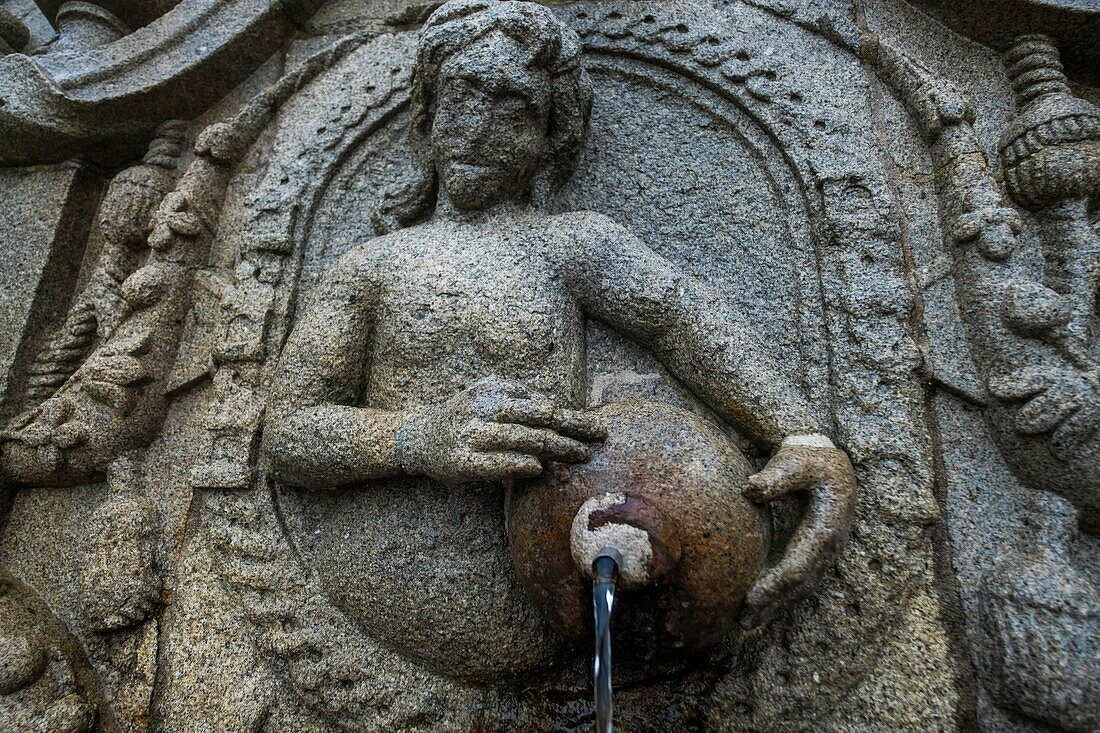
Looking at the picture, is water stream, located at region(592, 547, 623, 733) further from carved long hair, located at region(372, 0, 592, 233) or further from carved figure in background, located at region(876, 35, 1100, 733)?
carved long hair, located at region(372, 0, 592, 233)

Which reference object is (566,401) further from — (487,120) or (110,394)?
(110,394)

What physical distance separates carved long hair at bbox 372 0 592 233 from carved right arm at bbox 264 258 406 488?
1.43 feet

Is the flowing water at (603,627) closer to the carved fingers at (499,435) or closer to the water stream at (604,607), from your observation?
the water stream at (604,607)

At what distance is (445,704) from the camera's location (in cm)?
195

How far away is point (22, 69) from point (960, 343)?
407cm

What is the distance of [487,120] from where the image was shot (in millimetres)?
2197

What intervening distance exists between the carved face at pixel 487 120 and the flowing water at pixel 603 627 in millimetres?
1379

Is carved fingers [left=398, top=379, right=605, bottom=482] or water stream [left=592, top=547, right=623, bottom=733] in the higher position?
carved fingers [left=398, top=379, right=605, bottom=482]

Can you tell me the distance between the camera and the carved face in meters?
2.17

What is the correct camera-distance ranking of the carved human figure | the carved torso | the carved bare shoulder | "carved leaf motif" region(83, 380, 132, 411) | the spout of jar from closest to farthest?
1. the spout of jar
2. the carved human figure
3. the carved torso
4. the carved bare shoulder
5. "carved leaf motif" region(83, 380, 132, 411)

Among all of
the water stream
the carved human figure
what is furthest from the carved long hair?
the water stream

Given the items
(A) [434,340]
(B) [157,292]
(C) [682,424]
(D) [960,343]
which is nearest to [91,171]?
(B) [157,292]

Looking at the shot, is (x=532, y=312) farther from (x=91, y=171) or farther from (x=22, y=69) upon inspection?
(x=22, y=69)

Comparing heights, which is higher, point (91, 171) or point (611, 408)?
point (91, 171)
